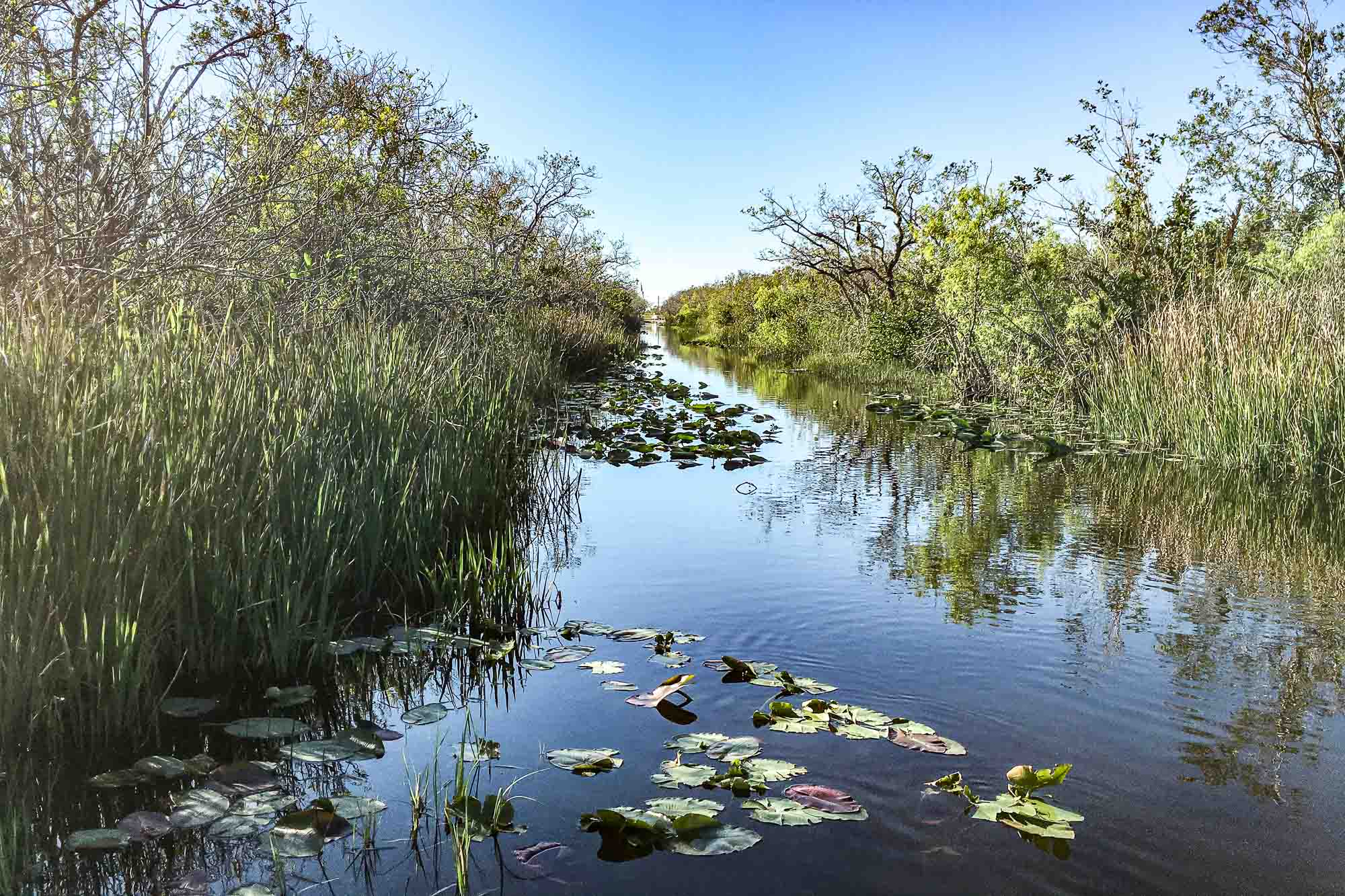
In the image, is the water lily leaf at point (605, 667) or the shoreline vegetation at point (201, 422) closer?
the shoreline vegetation at point (201, 422)

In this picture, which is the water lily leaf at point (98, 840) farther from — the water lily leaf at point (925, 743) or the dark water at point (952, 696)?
the water lily leaf at point (925, 743)

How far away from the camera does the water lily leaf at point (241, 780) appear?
2.66 meters

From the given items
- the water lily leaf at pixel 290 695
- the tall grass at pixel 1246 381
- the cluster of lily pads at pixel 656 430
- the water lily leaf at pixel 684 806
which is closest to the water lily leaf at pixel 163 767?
the water lily leaf at pixel 290 695

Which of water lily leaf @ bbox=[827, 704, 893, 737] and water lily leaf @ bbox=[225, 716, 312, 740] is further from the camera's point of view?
water lily leaf @ bbox=[827, 704, 893, 737]

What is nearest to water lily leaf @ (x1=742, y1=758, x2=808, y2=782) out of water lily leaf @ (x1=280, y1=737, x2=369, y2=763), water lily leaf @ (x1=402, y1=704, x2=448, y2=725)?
water lily leaf @ (x1=402, y1=704, x2=448, y2=725)

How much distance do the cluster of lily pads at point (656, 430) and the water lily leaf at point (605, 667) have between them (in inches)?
193

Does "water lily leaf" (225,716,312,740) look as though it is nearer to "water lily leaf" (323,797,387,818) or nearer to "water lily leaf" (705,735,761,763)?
"water lily leaf" (323,797,387,818)

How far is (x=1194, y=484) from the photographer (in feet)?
27.6

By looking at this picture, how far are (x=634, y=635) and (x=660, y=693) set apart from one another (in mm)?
951

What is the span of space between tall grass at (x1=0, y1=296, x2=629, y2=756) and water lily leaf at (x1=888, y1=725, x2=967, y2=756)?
7.69ft

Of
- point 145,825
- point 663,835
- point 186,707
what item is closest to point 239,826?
point 145,825

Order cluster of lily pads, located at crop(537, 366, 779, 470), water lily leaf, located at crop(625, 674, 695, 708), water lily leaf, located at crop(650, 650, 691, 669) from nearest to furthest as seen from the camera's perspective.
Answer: water lily leaf, located at crop(625, 674, 695, 708) < water lily leaf, located at crop(650, 650, 691, 669) < cluster of lily pads, located at crop(537, 366, 779, 470)

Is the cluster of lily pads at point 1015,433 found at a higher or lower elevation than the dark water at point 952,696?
higher

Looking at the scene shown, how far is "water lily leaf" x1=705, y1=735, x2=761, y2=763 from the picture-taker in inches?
119
